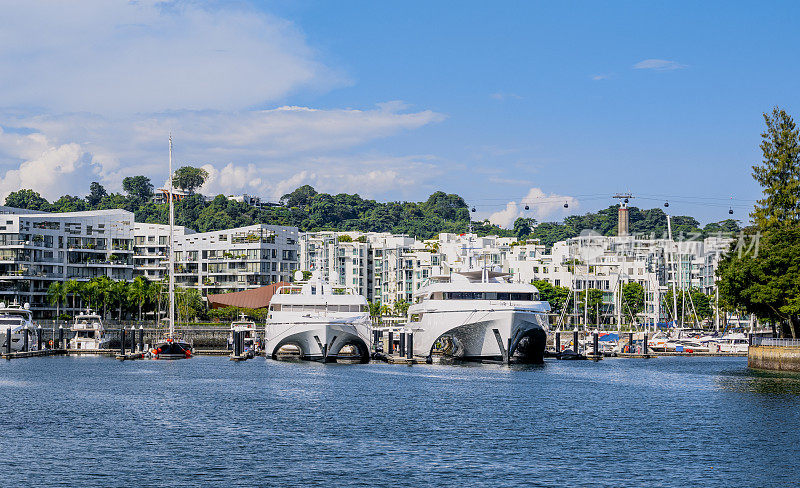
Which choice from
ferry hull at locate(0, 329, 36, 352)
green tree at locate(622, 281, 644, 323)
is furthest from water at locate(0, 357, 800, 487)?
green tree at locate(622, 281, 644, 323)

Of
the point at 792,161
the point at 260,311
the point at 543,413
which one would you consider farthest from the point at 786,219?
the point at 260,311

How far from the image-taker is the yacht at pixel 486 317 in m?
94.1

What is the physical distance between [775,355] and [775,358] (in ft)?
0.89

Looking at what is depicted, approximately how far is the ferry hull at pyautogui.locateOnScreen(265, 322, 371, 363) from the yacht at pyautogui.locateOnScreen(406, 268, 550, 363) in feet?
24.9

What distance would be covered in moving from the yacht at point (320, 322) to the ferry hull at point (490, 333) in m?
7.00

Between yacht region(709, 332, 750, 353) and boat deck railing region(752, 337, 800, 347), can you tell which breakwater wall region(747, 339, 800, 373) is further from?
yacht region(709, 332, 750, 353)

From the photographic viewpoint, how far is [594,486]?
39.6 metres

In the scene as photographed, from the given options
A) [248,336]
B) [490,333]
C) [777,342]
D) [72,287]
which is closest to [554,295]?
[248,336]

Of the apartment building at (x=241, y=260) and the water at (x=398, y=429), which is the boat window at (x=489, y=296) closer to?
the water at (x=398, y=429)

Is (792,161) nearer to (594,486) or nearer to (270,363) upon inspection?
(270,363)

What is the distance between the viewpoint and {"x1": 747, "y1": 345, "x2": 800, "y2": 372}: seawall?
83312mm

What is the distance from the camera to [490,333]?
313 feet

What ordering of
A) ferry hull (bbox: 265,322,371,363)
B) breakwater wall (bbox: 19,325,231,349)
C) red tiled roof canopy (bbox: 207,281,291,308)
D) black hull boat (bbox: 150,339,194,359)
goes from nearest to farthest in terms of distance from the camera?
ferry hull (bbox: 265,322,371,363) → black hull boat (bbox: 150,339,194,359) → breakwater wall (bbox: 19,325,231,349) → red tiled roof canopy (bbox: 207,281,291,308)

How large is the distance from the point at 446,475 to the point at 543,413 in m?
20.7
